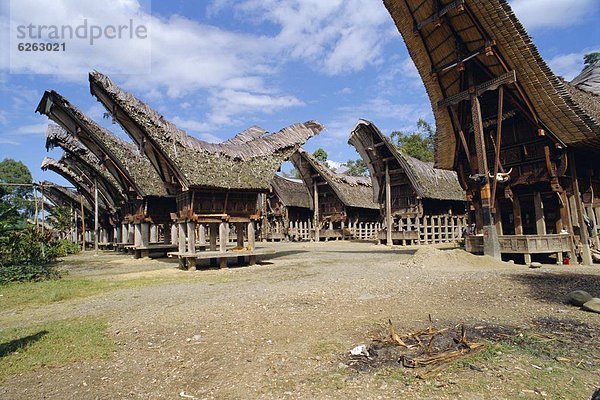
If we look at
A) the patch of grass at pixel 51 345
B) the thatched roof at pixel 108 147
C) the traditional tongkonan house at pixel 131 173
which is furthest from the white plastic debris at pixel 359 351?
the traditional tongkonan house at pixel 131 173

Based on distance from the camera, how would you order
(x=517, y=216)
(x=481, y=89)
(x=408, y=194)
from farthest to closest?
(x=408, y=194), (x=517, y=216), (x=481, y=89)

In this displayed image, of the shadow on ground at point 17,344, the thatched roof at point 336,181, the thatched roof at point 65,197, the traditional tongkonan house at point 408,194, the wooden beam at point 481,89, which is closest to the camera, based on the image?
the shadow on ground at point 17,344

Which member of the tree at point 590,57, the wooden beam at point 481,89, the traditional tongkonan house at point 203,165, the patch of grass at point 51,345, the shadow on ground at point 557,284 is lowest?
the shadow on ground at point 557,284

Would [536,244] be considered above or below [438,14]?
below

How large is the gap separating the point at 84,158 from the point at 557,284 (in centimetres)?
2330

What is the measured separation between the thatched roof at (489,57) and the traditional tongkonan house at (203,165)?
19.3ft

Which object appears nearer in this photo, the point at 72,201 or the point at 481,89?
the point at 481,89

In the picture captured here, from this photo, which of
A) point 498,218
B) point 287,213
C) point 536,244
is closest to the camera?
point 536,244

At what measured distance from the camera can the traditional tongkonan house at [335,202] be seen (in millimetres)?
32094

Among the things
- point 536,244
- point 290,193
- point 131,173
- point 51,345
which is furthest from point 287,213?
point 51,345

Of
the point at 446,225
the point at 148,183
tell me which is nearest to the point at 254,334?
the point at 148,183

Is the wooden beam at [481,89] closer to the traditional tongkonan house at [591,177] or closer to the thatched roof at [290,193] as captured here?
the traditional tongkonan house at [591,177]

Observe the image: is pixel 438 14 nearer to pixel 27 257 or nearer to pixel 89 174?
pixel 27 257

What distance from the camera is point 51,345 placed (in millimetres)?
5211
